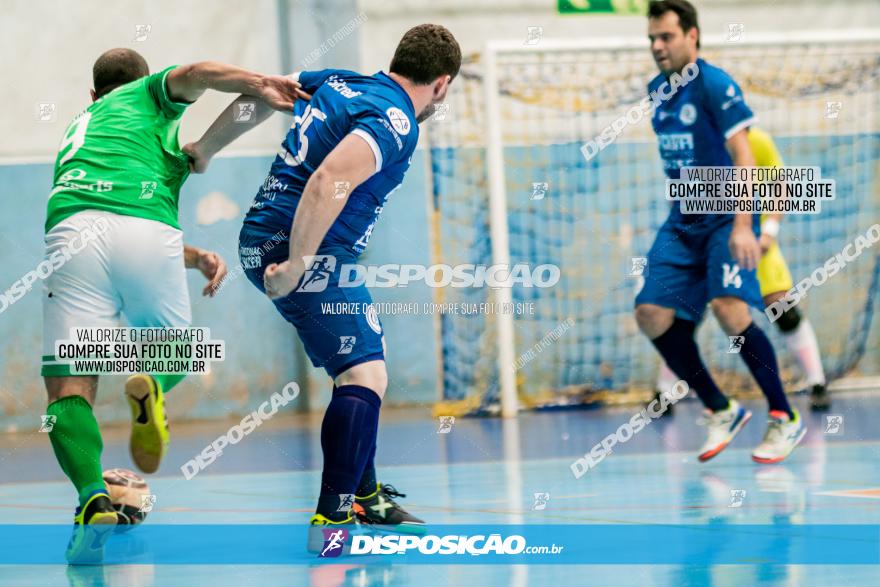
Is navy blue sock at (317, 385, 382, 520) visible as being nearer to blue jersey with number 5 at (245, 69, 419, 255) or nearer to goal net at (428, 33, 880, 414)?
blue jersey with number 5 at (245, 69, 419, 255)

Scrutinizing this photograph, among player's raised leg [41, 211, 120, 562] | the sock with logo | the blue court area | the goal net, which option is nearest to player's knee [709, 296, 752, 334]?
the blue court area

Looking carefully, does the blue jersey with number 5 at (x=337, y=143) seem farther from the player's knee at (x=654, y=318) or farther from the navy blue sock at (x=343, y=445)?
the player's knee at (x=654, y=318)

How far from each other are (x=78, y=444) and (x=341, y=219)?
1.05m

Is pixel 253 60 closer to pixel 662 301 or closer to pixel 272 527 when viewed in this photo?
pixel 662 301

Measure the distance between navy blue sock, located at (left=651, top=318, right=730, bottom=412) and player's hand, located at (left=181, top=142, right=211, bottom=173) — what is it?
231cm

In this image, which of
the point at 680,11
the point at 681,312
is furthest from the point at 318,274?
the point at 680,11

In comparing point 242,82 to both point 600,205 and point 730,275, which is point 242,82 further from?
point 600,205

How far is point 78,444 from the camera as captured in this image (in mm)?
3676

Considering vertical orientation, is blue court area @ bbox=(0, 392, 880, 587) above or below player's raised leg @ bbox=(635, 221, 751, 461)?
below

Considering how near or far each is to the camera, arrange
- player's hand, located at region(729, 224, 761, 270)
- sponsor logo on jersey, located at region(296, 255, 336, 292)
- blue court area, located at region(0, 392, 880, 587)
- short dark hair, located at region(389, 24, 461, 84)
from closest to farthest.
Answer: blue court area, located at region(0, 392, 880, 587), sponsor logo on jersey, located at region(296, 255, 336, 292), short dark hair, located at region(389, 24, 461, 84), player's hand, located at region(729, 224, 761, 270)

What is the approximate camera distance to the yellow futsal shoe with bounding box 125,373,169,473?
156 inches

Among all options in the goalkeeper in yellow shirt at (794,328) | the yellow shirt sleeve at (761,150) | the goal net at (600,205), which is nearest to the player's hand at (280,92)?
the yellow shirt sleeve at (761,150)

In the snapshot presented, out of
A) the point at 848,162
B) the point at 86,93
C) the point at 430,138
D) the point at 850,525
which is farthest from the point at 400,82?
the point at 848,162

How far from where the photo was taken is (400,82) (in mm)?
3705
